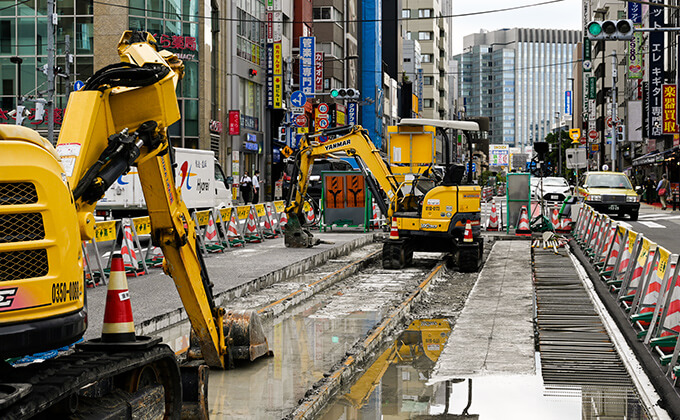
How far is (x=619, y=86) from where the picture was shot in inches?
4129

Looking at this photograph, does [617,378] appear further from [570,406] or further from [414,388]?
[414,388]

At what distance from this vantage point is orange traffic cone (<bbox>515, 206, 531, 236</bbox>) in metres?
27.6

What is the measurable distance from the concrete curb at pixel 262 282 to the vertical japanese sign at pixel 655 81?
32.3 metres

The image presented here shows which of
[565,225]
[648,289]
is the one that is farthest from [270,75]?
[648,289]

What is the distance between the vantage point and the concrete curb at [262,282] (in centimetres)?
1123

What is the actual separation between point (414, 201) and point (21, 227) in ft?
53.8

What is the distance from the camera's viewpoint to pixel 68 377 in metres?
4.27

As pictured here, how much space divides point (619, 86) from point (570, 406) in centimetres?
10332

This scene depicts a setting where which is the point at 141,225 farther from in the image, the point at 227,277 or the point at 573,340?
the point at 573,340

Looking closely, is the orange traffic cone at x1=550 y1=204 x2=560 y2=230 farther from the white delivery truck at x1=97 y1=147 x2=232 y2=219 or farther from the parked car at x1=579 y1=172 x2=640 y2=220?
the white delivery truck at x1=97 y1=147 x2=232 y2=219

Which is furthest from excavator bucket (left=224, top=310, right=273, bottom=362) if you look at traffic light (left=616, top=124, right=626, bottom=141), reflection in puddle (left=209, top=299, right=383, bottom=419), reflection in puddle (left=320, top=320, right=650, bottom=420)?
traffic light (left=616, top=124, right=626, bottom=141)

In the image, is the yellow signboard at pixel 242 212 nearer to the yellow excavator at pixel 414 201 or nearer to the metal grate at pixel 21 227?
the yellow excavator at pixel 414 201

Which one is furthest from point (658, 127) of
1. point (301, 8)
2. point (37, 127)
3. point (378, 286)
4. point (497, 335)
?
point (497, 335)

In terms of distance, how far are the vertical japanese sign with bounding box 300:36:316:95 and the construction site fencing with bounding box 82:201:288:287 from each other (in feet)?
88.8
